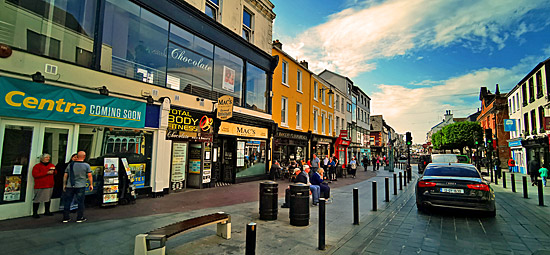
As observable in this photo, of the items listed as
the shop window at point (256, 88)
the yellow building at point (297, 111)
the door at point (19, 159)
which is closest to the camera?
the door at point (19, 159)

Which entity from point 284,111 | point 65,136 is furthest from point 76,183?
point 284,111

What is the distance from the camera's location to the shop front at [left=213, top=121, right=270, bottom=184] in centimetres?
1329

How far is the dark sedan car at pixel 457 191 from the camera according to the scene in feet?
22.1

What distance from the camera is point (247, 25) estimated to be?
15.3 metres

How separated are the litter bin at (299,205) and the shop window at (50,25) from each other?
738cm

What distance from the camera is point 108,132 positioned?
830cm

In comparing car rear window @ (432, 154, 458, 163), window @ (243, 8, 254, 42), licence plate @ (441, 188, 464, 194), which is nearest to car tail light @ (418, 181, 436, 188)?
licence plate @ (441, 188, 464, 194)

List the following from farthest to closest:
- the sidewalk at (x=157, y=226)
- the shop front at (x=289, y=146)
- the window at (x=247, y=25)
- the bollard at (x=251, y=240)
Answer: the shop front at (x=289, y=146) → the window at (x=247, y=25) → the sidewalk at (x=157, y=226) → the bollard at (x=251, y=240)

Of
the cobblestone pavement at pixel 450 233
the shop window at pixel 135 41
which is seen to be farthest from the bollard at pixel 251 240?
the shop window at pixel 135 41

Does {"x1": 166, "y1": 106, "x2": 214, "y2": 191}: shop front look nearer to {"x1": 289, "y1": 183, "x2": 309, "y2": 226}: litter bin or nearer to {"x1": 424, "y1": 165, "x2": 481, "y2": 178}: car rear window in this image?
{"x1": 289, "y1": 183, "x2": 309, "y2": 226}: litter bin

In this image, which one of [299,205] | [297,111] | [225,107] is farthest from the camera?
[297,111]

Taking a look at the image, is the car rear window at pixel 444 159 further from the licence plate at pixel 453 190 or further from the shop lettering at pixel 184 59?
the shop lettering at pixel 184 59

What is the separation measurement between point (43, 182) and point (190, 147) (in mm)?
5843

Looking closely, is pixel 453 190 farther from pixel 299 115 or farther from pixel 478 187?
pixel 299 115
